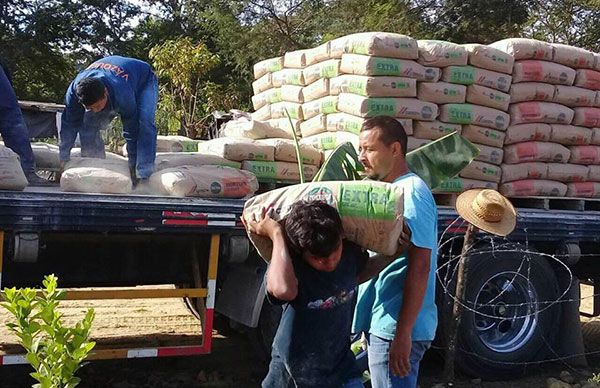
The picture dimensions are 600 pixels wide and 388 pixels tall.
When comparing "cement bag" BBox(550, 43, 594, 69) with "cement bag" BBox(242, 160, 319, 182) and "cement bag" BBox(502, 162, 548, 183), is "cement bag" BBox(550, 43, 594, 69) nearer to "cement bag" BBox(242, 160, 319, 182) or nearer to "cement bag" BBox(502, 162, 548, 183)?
"cement bag" BBox(502, 162, 548, 183)

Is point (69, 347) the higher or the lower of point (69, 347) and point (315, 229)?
the lower

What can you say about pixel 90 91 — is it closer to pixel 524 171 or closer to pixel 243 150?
pixel 243 150

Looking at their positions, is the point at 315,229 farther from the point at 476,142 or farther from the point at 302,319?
the point at 476,142

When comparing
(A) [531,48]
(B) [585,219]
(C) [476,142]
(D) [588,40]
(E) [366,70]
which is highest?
(D) [588,40]

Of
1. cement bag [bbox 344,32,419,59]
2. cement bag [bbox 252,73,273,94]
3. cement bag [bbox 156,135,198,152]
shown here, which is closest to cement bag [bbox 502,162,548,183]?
cement bag [bbox 344,32,419,59]

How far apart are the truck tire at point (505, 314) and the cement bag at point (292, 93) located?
183 cm

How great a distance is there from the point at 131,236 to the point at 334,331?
2180mm

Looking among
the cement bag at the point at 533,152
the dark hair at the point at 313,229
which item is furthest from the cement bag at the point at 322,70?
the dark hair at the point at 313,229

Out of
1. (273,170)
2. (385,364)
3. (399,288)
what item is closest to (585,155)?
(273,170)

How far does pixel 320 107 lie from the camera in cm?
563

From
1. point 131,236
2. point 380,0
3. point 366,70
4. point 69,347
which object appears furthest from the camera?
point 380,0

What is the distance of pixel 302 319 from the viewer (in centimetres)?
254

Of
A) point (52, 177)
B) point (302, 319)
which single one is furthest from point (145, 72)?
point (302, 319)

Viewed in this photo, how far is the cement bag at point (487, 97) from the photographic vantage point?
547 centimetres
